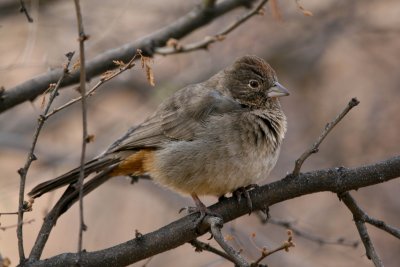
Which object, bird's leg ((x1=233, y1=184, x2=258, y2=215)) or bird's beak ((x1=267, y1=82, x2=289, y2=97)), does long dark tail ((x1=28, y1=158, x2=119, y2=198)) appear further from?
bird's beak ((x1=267, y1=82, x2=289, y2=97))

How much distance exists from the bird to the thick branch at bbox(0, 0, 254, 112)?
517mm

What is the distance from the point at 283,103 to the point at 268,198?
16.8 feet

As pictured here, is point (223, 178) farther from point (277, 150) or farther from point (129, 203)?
point (129, 203)

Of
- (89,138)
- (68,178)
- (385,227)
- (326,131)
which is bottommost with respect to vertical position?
(385,227)

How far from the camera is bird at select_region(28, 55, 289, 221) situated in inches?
187

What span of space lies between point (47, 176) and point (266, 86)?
381 centimetres

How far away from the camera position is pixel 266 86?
5398mm

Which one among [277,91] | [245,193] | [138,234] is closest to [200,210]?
[245,193]

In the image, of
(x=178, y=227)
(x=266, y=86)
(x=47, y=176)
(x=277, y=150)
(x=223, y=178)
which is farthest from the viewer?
(x=47, y=176)

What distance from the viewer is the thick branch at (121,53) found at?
4.67 meters

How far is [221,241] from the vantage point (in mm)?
3305

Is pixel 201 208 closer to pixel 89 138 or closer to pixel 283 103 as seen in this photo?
pixel 89 138

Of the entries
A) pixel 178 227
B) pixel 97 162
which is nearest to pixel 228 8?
pixel 97 162

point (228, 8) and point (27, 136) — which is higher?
point (27, 136)
